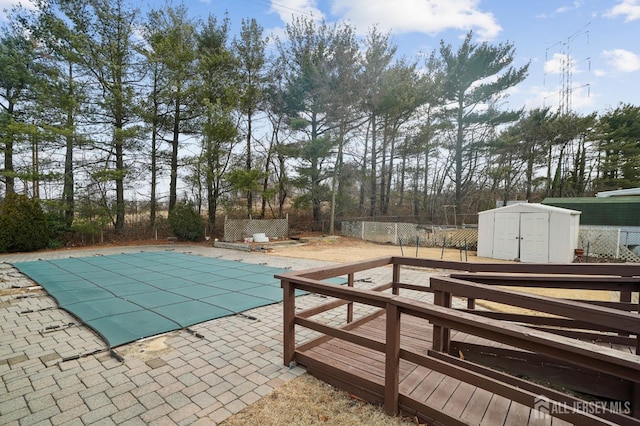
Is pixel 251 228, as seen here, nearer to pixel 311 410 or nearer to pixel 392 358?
pixel 311 410

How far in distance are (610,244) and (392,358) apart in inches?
439

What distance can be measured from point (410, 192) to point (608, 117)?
11629 millimetres

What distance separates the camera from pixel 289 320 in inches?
94.1

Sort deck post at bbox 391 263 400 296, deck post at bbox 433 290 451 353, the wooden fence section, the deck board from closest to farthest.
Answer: the wooden fence section
the deck board
deck post at bbox 433 290 451 353
deck post at bbox 391 263 400 296

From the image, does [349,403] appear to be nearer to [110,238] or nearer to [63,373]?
[63,373]

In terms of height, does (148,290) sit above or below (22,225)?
below

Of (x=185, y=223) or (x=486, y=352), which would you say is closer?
(x=486, y=352)

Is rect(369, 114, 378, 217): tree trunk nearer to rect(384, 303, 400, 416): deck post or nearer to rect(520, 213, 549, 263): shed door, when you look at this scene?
rect(520, 213, 549, 263): shed door

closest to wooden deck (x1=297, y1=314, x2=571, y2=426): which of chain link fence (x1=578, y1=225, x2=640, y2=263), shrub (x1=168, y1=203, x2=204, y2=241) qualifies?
chain link fence (x1=578, y1=225, x2=640, y2=263)

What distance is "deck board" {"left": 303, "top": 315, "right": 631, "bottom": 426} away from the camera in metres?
1.65

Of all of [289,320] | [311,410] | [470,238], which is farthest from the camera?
[470,238]

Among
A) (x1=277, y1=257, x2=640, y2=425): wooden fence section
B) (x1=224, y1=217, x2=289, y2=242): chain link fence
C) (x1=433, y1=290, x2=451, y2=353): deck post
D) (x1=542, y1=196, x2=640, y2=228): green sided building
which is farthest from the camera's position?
(x1=224, y1=217, x2=289, y2=242): chain link fence

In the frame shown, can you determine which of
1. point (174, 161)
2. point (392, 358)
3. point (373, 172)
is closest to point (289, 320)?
point (392, 358)

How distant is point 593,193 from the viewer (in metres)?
18.4
